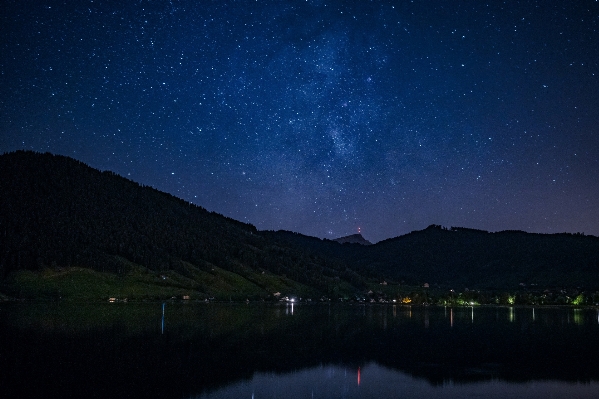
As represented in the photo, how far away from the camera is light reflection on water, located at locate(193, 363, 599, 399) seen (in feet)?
98.0

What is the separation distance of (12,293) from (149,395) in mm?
177746

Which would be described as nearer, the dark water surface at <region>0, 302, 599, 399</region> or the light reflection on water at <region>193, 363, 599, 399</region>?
the light reflection on water at <region>193, 363, 599, 399</region>

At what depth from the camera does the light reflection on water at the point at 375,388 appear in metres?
29.9

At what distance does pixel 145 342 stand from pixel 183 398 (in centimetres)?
2560

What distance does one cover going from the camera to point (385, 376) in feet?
119

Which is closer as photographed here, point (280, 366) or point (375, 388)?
point (375, 388)

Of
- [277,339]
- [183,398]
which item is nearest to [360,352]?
[277,339]

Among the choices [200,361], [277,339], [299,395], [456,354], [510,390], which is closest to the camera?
[299,395]

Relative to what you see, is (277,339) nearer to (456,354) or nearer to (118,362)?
(456,354)

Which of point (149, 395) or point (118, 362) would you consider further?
point (118, 362)

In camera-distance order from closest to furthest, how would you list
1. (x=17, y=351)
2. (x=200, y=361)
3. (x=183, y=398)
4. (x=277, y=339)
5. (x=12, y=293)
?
(x=183, y=398) < (x=200, y=361) < (x=17, y=351) < (x=277, y=339) < (x=12, y=293)

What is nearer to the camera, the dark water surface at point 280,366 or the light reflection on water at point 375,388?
the light reflection on water at point 375,388

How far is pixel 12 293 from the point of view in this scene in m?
182

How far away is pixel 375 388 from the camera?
32.0m
